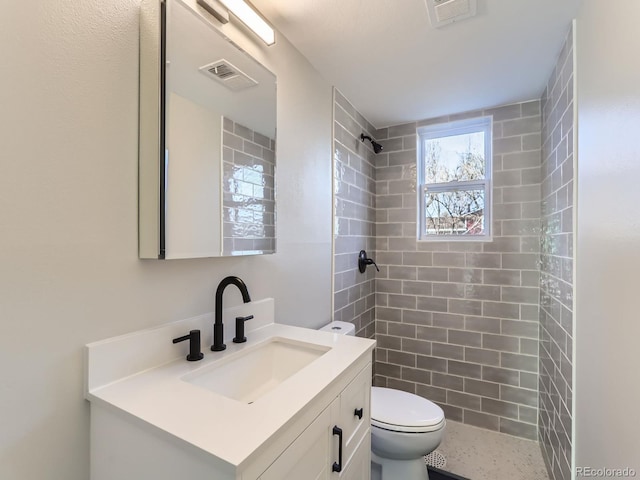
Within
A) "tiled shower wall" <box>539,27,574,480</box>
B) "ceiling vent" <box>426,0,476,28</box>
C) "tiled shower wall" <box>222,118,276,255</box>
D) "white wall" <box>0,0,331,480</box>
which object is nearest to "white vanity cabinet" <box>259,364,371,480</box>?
"white wall" <box>0,0,331,480</box>

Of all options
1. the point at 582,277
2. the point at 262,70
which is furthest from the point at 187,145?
the point at 582,277

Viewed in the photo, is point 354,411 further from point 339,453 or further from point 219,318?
point 219,318

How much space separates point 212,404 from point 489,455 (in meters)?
2.17

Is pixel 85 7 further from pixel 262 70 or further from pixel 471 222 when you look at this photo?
pixel 471 222

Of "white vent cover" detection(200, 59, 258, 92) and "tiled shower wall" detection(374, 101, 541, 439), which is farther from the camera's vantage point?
"tiled shower wall" detection(374, 101, 541, 439)

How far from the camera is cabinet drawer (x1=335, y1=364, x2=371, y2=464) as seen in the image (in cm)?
101

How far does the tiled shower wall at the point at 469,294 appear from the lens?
2.21 meters

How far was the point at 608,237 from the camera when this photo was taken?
1.07 meters

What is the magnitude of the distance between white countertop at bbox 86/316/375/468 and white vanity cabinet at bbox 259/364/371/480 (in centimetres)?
8

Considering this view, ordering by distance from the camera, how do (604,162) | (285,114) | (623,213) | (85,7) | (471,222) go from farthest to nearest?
(471,222), (285,114), (604,162), (623,213), (85,7)

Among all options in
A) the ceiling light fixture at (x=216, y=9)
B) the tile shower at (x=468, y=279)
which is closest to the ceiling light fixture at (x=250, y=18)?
the ceiling light fixture at (x=216, y=9)

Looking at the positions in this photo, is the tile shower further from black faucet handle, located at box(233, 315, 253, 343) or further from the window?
black faucet handle, located at box(233, 315, 253, 343)

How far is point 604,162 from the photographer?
110 cm

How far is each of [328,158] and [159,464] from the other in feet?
5.63
